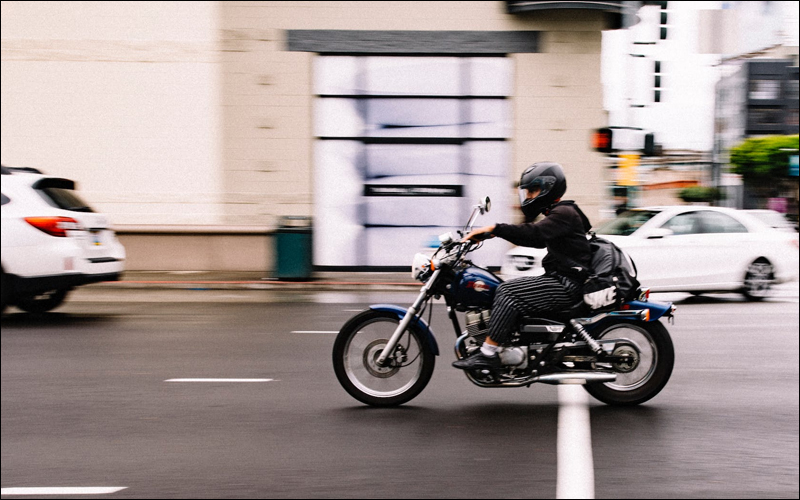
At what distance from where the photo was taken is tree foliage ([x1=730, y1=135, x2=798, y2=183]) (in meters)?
60.7

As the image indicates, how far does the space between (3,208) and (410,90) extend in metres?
9.18

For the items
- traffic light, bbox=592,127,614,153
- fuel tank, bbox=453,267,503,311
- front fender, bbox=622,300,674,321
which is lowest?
front fender, bbox=622,300,674,321

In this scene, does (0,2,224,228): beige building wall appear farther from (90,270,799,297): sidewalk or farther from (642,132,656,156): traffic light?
(642,132,656,156): traffic light

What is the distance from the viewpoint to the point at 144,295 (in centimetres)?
1342

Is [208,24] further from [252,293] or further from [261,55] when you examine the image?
[252,293]

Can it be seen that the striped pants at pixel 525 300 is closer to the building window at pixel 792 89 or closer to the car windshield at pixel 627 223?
the car windshield at pixel 627 223

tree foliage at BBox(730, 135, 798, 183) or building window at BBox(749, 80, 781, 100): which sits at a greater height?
building window at BBox(749, 80, 781, 100)

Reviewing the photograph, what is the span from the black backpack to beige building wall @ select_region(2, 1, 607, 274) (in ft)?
36.8

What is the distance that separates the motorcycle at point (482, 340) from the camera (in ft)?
18.4

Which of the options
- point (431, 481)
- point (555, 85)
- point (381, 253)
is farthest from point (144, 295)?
point (431, 481)

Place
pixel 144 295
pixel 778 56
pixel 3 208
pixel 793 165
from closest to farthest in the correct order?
pixel 3 208
pixel 144 295
pixel 793 165
pixel 778 56

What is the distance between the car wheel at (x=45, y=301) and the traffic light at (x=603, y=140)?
9.24 m

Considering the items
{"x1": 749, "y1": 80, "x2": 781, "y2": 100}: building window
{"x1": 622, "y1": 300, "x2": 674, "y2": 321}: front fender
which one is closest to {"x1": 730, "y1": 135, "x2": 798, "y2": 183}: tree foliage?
{"x1": 749, "y1": 80, "x2": 781, "y2": 100}: building window

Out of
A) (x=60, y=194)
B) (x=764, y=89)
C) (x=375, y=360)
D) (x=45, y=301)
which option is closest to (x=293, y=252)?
(x=45, y=301)
